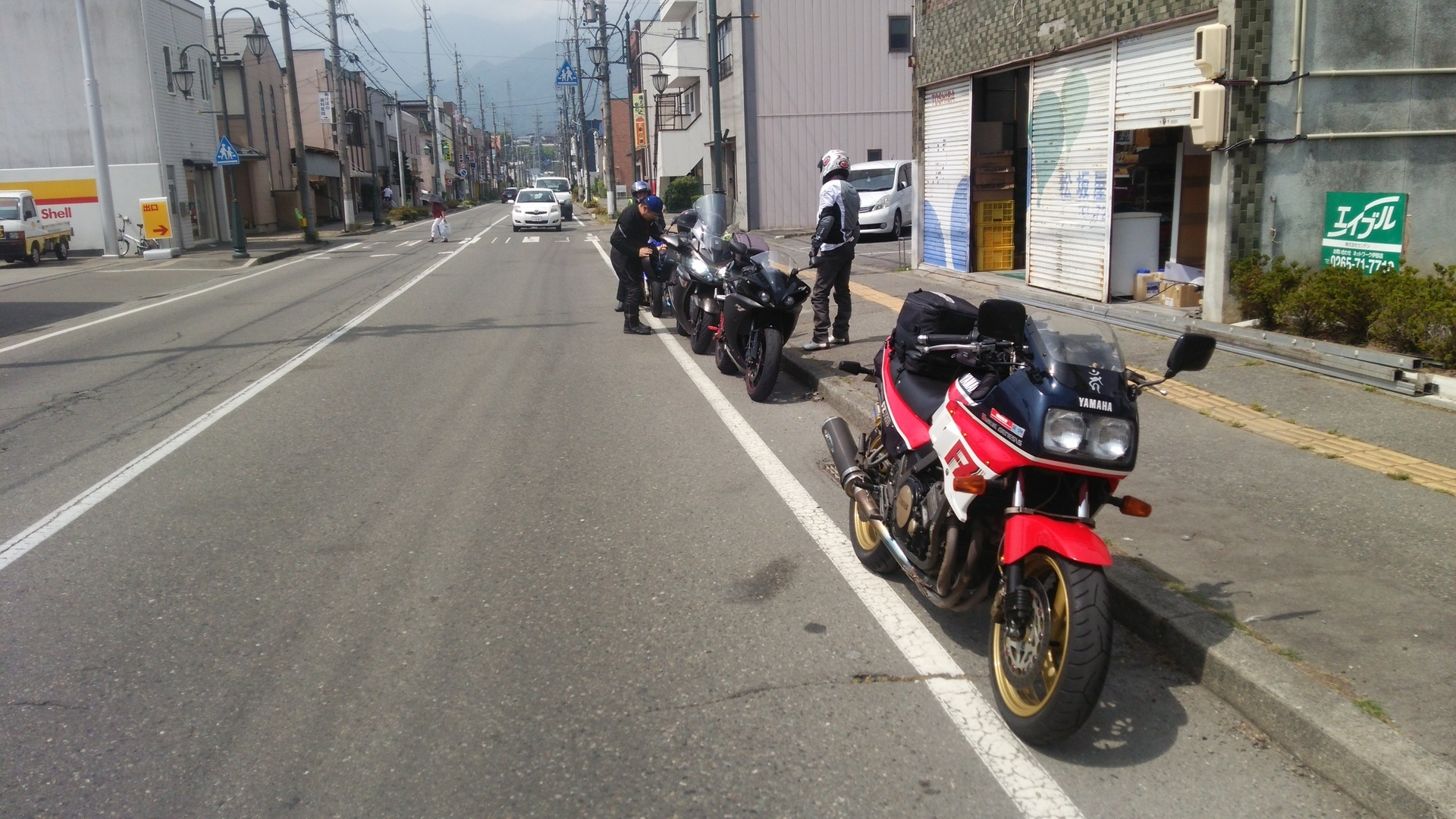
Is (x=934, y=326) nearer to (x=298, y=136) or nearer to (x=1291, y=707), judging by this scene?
(x=1291, y=707)

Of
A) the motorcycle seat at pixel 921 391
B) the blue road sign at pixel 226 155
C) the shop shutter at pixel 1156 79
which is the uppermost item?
the blue road sign at pixel 226 155

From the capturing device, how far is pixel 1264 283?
9469 mm

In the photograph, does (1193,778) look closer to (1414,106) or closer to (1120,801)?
(1120,801)

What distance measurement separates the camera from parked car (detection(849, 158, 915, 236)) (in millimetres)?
25797

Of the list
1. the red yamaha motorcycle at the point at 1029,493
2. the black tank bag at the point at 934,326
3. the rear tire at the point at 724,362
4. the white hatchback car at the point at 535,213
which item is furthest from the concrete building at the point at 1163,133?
the white hatchback car at the point at 535,213

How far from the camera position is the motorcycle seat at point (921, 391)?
4.51 m

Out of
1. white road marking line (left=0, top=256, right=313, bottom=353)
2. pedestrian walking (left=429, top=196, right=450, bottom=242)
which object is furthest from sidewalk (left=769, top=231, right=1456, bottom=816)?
pedestrian walking (left=429, top=196, right=450, bottom=242)

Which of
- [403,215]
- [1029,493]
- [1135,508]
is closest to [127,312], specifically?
[1029,493]

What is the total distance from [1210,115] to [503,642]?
8056 mm

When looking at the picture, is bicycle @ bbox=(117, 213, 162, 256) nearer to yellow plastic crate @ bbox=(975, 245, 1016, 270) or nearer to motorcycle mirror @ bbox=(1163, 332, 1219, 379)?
yellow plastic crate @ bbox=(975, 245, 1016, 270)

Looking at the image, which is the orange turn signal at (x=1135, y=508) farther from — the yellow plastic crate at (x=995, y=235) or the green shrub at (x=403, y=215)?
the green shrub at (x=403, y=215)

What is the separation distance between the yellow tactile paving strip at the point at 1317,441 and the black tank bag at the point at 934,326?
1826 millimetres

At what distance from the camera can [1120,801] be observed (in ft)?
10.8

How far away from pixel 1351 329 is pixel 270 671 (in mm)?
8224
